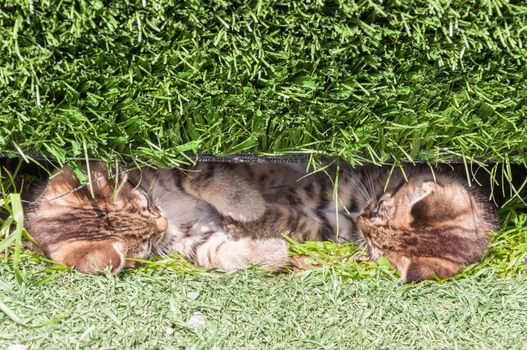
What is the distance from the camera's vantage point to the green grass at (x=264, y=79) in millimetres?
2135

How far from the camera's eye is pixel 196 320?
2.41 meters

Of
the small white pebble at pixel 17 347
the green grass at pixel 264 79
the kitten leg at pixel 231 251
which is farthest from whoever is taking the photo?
the kitten leg at pixel 231 251

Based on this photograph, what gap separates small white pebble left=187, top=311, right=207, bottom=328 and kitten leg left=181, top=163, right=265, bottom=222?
2.06 feet

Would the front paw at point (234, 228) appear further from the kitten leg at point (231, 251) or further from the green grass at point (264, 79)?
the green grass at point (264, 79)

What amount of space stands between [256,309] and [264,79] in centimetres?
92

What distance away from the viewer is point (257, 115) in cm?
233

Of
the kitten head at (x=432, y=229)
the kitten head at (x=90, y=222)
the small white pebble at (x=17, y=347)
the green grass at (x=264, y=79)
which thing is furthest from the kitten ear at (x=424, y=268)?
the small white pebble at (x=17, y=347)

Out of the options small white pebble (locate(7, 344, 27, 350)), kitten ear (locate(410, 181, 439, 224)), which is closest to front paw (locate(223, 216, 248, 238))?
kitten ear (locate(410, 181, 439, 224))

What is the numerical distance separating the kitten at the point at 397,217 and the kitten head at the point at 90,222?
0.51m

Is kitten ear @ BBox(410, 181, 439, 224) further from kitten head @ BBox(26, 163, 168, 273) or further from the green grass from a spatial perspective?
kitten head @ BBox(26, 163, 168, 273)

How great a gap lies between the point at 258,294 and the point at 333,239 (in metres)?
0.62

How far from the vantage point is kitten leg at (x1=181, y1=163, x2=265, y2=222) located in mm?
2883

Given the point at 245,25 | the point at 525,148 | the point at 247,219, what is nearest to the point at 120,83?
the point at 245,25

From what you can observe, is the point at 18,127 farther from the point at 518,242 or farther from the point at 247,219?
the point at 518,242
